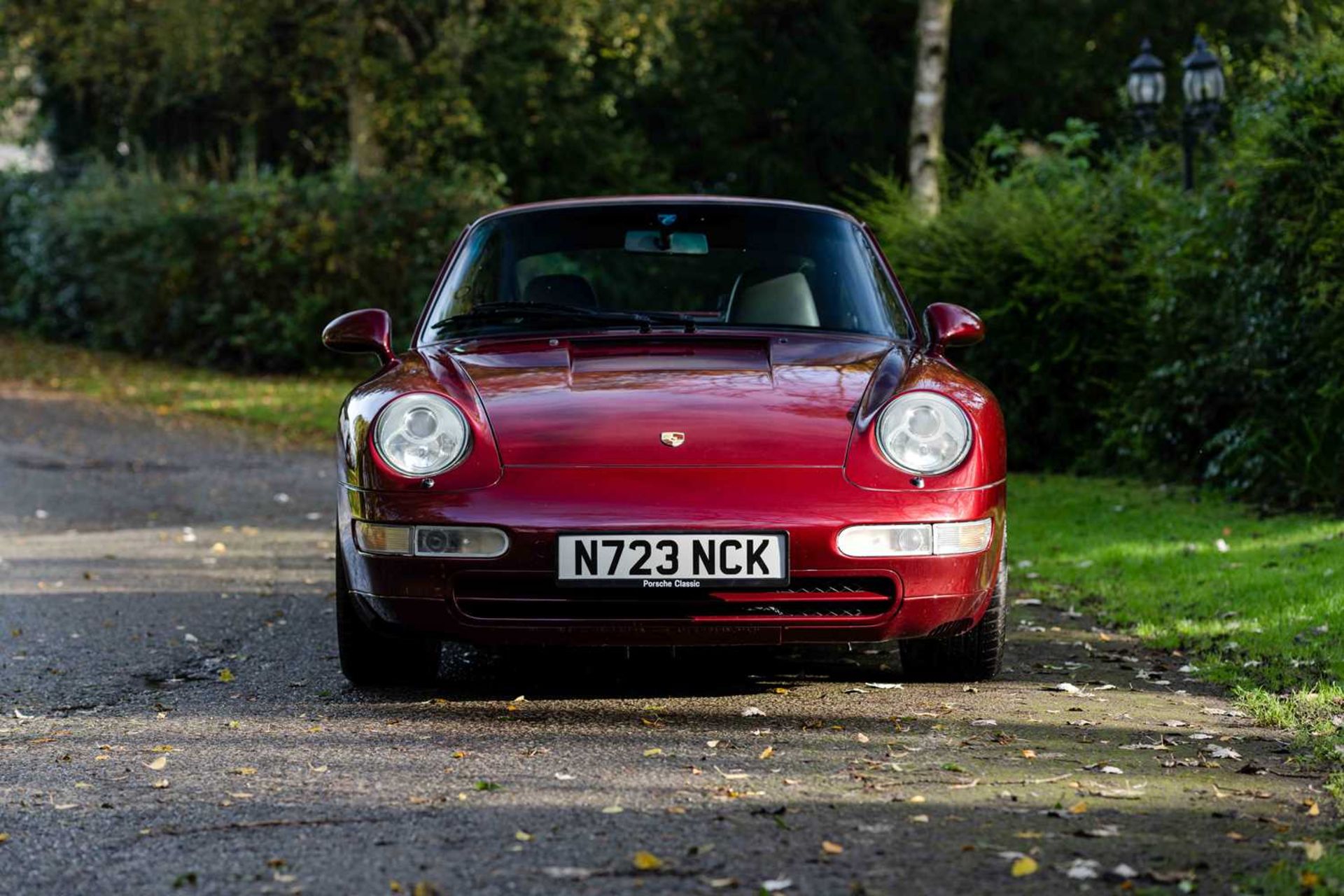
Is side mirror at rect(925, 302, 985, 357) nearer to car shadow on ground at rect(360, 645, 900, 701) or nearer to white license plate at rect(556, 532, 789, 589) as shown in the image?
car shadow on ground at rect(360, 645, 900, 701)

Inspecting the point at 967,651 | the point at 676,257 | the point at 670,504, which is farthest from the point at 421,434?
the point at 967,651

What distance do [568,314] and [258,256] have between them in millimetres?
16013

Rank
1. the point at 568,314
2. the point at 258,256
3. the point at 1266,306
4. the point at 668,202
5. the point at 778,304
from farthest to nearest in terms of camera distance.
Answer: the point at 258,256 → the point at 1266,306 → the point at 668,202 → the point at 778,304 → the point at 568,314

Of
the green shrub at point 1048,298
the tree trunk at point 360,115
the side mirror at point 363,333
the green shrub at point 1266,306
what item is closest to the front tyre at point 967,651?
the side mirror at point 363,333

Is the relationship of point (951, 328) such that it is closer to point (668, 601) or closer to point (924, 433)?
point (924, 433)

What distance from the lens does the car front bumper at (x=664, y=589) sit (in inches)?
190

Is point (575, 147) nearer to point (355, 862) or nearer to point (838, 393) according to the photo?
point (838, 393)

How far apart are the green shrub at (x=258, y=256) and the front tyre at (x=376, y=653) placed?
15.6 m

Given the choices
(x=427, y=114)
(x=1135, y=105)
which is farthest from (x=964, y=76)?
(x=1135, y=105)

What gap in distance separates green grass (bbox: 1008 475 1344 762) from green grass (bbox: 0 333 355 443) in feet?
28.0

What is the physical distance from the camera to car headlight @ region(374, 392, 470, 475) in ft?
16.3

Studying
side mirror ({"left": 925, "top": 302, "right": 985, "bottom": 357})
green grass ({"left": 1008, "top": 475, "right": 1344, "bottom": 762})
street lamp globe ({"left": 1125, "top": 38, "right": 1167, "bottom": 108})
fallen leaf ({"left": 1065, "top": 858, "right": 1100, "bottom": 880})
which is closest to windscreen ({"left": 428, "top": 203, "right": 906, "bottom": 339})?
side mirror ({"left": 925, "top": 302, "right": 985, "bottom": 357})

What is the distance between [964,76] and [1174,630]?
81.0 feet

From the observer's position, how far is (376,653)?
17.6 feet
